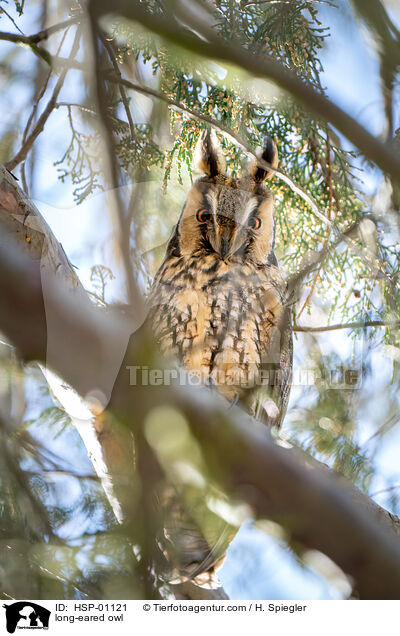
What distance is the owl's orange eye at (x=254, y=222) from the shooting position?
1398mm

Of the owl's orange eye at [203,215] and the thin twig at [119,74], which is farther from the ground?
the thin twig at [119,74]

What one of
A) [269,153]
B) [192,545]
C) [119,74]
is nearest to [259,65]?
[269,153]

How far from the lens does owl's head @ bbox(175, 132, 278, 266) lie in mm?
1343

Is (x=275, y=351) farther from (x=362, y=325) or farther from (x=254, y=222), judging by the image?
(x=254, y=222)

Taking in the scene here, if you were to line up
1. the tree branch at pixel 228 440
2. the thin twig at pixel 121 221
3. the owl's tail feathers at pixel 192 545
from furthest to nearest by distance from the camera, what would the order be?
the thin twig at pixel 121 221, the owl's tail feathers at pixel 192 545, the tree branch at pixel 228 440

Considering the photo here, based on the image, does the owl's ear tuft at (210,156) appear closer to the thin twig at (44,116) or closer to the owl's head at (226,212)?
the owl's head at (226,212)

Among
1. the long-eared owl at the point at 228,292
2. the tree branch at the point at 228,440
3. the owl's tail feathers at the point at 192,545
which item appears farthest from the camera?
the long-eared owl at the point at 228,292

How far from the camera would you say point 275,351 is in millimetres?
1312

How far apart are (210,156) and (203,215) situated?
6.2 inches

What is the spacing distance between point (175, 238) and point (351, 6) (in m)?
0.71

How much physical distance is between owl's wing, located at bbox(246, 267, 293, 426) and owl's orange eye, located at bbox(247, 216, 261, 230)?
187mm

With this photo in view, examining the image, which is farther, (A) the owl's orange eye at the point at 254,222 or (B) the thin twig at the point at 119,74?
(A) the owl's orange eye at the point at 254,222
